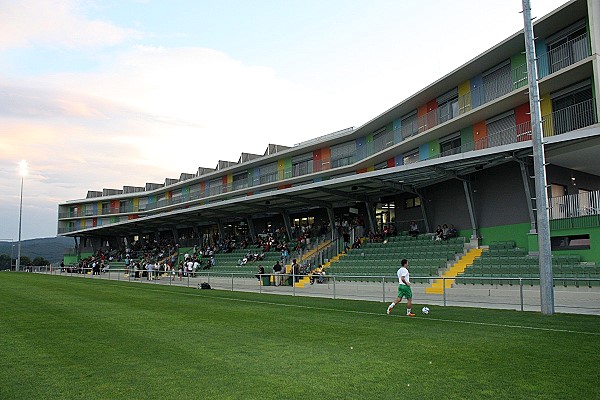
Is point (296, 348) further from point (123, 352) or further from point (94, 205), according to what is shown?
point (94, 205)

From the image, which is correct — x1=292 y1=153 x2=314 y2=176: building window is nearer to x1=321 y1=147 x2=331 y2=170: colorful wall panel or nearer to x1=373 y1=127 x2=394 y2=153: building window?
x1=321 y1=147 x2=331 y2=170: colorful wall panel

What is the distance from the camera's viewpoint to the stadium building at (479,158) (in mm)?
21469

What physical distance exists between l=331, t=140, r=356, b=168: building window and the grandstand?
0.11 meters

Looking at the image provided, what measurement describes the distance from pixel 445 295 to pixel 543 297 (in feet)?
13.4

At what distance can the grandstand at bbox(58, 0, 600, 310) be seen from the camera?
69.2 ft

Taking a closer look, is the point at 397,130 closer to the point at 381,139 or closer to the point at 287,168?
the point at 381,139

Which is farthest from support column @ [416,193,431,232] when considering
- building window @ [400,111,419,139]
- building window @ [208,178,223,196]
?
building window @ [208,178,223,196]

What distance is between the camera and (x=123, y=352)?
8453mm

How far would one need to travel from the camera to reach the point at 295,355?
27.1 feet

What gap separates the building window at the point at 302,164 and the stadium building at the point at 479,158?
14 centimetres

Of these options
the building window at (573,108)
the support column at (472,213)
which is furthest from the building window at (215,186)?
the building window at (573,108)

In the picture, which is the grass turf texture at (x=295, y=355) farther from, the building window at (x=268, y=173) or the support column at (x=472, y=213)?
the building window at (x=268, y=173)

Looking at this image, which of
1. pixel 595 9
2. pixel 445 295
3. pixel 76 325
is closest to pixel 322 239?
pixel 445 295

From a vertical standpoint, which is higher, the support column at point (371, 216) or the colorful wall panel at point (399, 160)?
A: the colorful wall panel at point (399, 160)
